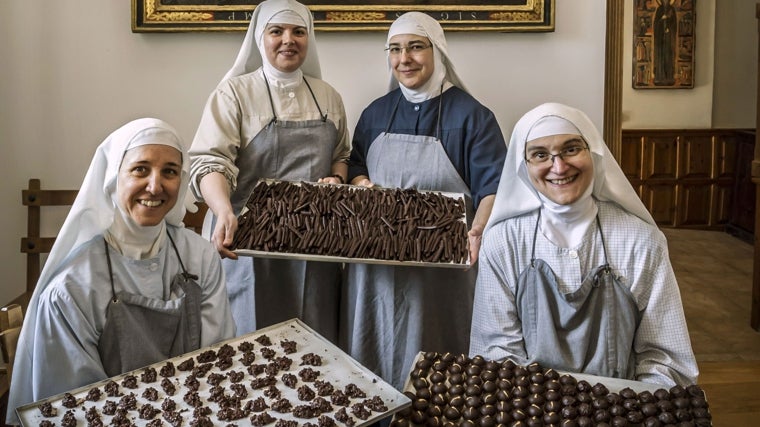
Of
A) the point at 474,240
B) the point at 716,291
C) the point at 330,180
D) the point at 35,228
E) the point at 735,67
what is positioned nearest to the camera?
the point at 474,240

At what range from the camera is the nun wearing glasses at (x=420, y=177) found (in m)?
3.14

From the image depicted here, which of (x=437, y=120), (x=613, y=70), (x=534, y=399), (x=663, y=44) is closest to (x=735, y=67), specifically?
(x=663, y=44)

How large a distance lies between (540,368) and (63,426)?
1350 millimetres

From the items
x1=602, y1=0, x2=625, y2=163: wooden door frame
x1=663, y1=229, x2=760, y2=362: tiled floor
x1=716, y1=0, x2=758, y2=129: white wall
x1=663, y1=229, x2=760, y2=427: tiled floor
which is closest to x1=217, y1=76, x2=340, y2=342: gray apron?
x1=602, y1=0, x2=625, y2=163: wooden door frame

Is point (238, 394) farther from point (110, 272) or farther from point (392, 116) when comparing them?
point (392, 116)

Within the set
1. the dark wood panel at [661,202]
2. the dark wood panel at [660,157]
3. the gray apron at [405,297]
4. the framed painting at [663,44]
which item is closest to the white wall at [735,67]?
the framed painting at [663,44]

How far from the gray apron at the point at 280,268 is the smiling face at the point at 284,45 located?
17 cm

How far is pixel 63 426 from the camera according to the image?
179 cm

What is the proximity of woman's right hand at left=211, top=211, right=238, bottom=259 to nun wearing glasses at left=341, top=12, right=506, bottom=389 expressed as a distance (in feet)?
2.16

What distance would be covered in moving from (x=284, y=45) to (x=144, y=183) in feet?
3.66

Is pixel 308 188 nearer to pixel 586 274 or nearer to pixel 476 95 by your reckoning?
pixel 586 274

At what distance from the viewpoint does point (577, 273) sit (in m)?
2.41

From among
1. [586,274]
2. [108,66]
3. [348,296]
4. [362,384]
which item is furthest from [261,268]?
[108,66]

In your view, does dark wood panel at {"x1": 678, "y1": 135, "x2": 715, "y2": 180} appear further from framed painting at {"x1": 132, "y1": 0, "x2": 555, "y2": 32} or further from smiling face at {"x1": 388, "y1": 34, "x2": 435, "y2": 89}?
smiling face at {"x1": 388, "y1": 34, "x2": 435, "y2": 89}
